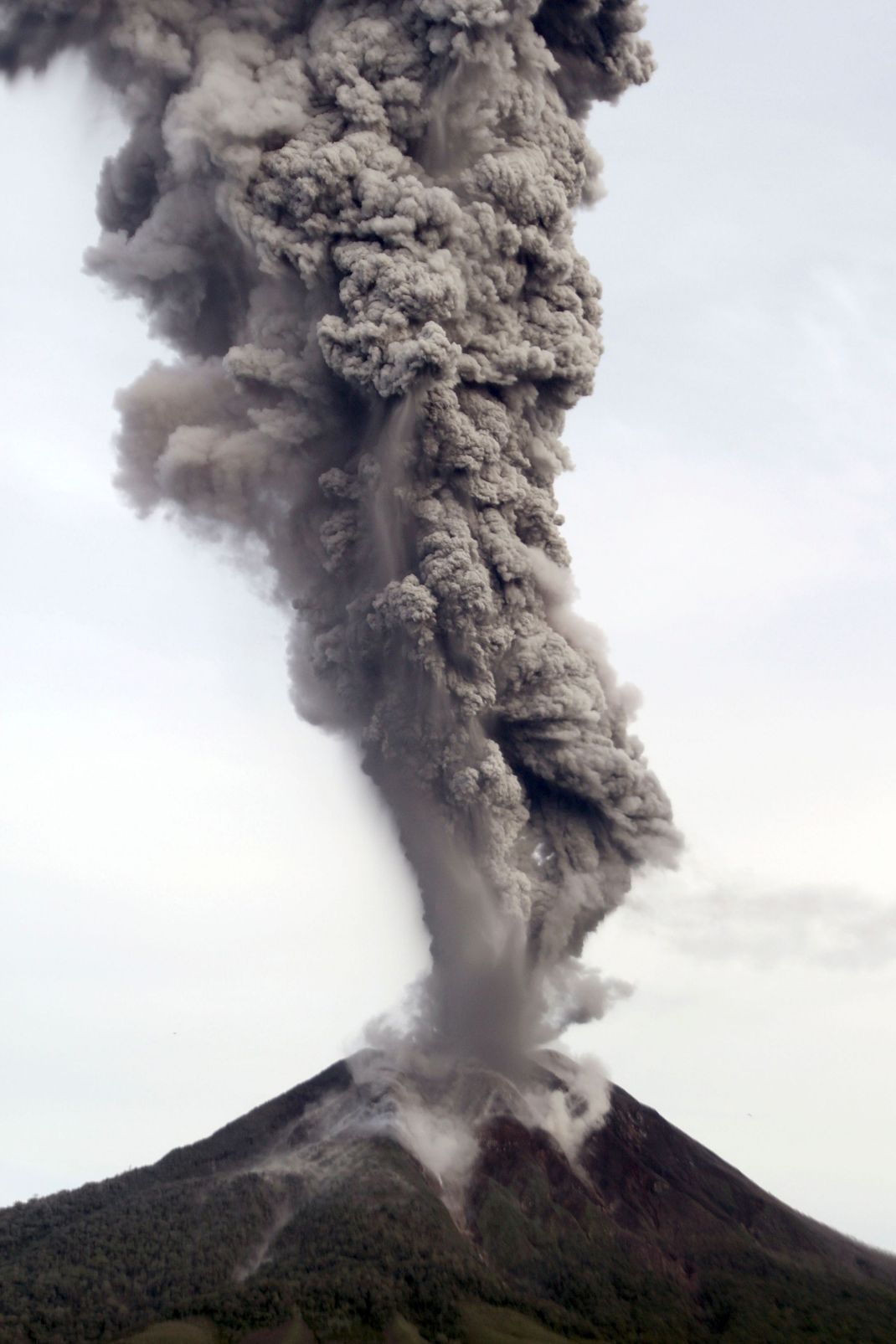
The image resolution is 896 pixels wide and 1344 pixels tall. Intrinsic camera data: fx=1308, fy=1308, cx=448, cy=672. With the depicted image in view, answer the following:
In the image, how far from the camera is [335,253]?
110ft

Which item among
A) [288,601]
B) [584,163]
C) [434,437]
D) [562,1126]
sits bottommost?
[562,1126]

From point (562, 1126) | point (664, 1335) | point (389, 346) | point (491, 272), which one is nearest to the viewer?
point (389, 346)

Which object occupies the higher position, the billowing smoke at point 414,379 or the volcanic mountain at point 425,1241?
the billowing smoke at point 414,379

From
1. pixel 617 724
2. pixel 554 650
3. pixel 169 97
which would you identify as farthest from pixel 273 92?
pixel 617 724

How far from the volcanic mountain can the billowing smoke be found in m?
5.78

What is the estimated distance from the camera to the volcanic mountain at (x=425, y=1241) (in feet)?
116

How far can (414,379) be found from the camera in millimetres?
32562

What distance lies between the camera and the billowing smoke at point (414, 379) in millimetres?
33625

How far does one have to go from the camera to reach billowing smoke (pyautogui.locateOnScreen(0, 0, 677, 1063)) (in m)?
33.6

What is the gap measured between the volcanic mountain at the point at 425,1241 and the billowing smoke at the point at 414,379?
5.78m

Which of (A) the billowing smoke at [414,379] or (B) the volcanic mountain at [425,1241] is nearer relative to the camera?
(A) the billowing smoke at [414,379]

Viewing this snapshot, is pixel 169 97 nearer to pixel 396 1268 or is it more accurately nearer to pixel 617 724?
pixel 617 724

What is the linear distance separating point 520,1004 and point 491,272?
67.5 feet

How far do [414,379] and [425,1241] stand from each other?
24.2 metres
